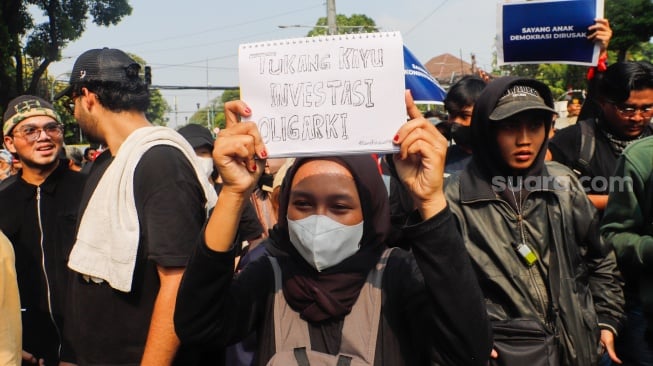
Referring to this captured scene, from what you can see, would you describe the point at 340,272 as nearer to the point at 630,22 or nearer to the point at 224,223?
the point at 224,223

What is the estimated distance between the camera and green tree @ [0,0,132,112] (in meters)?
21.0

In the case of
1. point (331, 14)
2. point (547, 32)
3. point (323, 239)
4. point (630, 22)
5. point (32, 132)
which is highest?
point (630, 22)

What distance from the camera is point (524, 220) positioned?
2680 millimetres

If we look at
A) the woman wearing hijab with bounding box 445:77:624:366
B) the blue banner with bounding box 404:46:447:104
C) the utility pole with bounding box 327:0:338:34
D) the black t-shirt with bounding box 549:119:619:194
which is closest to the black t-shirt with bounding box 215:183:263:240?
the woman wearing hijab with bounding box 445:77:624:366

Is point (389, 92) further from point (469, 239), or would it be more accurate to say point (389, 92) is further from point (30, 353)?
point (30, 353)

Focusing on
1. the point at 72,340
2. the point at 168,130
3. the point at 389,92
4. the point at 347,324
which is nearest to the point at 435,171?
the point at 389,92

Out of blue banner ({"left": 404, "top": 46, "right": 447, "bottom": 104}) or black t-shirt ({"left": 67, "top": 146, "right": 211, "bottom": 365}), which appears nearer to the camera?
black t-shirt ({"left": 67, "top": 146, "right": 211, "bottom": 365})

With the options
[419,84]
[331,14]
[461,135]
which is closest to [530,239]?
[461,135]

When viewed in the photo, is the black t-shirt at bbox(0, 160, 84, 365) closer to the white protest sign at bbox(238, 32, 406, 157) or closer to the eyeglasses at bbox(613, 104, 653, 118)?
the white protest sign at bbox(238, 32, 406, 157)

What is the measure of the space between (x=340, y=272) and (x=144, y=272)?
0.82 meters

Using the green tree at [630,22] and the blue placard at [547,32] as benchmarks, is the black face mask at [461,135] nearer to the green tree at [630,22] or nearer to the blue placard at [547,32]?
the blue placard at [547,32]

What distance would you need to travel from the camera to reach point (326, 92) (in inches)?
77.9

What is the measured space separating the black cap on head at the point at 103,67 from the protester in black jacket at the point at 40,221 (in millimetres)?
1035

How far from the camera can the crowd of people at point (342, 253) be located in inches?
74.9
